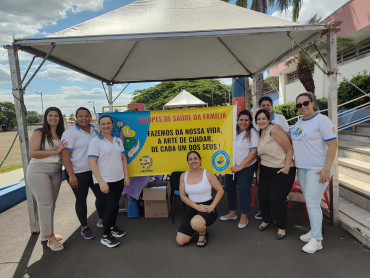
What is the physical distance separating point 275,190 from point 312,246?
0.77 m

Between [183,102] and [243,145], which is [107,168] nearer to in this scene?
[243,145]

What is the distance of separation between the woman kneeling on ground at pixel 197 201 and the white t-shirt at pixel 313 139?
114cm

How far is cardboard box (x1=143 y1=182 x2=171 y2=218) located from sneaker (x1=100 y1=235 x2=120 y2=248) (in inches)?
35.5

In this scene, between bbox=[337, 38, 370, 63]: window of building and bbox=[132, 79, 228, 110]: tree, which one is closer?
bbox=[337, 38, 370, 63]: window of building

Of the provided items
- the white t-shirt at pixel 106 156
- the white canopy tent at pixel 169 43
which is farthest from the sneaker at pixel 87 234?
the white t-shirt at pixel 106 156

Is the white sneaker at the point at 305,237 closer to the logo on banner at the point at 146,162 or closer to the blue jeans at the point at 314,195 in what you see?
the blue jeans at the point at 314,195

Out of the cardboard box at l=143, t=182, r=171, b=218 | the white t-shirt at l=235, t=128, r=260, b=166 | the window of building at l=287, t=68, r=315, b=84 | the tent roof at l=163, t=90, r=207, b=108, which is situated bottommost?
the cardboard box at l=143, t=182, r=171, b=218

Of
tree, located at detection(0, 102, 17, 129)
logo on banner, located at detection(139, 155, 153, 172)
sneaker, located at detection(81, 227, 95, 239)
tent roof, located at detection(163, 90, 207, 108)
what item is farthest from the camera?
tree, located at detection(0, 102, 17, 129)

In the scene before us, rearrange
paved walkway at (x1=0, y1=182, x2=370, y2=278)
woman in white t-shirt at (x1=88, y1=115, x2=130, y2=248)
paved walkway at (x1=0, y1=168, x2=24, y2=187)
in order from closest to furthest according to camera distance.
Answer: paved walkway at (x1=0, y1=182, x2=370, y2=278)
woman in white t-shirt at (x1=88, y1=115, x2=130, y2=248)
paved walkway at (x1=0, y1=168, x2=24, y2=187)

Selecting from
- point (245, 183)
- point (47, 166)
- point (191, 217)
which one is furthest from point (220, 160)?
point (47, 166)

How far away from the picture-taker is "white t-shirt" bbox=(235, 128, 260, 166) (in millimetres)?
3332

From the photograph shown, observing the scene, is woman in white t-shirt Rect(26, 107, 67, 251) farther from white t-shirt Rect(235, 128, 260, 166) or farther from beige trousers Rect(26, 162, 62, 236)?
white t-shirt Rect(235, 128, 260, 166)

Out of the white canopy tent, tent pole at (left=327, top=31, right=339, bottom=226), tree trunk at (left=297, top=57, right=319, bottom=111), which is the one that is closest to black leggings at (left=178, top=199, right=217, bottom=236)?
tent pole at (left=327, top=31, right=339, bottom=226)

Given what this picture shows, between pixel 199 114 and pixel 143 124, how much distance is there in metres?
0.93
